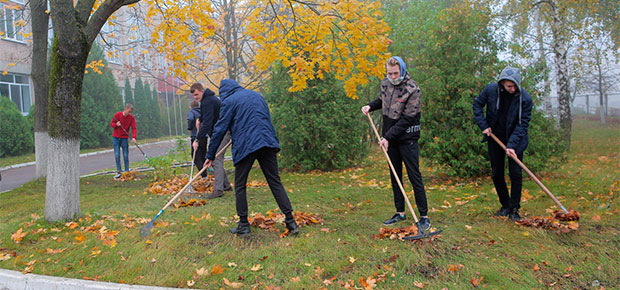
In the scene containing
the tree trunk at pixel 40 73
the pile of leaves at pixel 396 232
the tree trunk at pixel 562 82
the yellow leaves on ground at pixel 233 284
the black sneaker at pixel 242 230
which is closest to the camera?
the yellow leaves on ground at pixel 233 284

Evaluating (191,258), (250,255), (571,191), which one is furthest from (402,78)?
(571,191)

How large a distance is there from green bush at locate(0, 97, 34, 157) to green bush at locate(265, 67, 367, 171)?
44.9 ft

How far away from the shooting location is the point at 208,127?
6.62m

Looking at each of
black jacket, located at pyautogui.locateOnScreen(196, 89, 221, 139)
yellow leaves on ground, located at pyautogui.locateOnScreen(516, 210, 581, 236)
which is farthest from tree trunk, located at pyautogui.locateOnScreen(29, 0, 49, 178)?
yellow leaves on ground, located at pyautogui.locateOnScreen(516, 210, 581, 236)

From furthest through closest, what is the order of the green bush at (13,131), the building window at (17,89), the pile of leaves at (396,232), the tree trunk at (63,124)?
1. the building window at (17,89)
2. the green bush at (13,131)
3. the tree trunk at (63,124)
4. the pile of leaves at (396,232)

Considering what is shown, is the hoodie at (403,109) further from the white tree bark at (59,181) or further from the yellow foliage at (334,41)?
the white tree bark at (59,181)

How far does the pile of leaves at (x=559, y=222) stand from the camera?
4602 mm

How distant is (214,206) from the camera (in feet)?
21.5

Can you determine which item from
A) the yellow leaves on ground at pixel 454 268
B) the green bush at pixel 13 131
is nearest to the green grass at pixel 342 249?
the yellow leaves on ground at pixel 454 268

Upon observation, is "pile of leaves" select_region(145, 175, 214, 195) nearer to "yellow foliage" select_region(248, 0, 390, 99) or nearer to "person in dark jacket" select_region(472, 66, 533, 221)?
"yellow foliage" select_region(248, 0, 390, 99)

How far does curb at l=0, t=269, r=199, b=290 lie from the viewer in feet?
12.1

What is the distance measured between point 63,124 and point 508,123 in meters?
5.36

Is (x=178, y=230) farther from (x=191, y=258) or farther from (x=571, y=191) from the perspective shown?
(x=571, y=191)

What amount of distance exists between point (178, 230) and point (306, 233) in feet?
4.93
